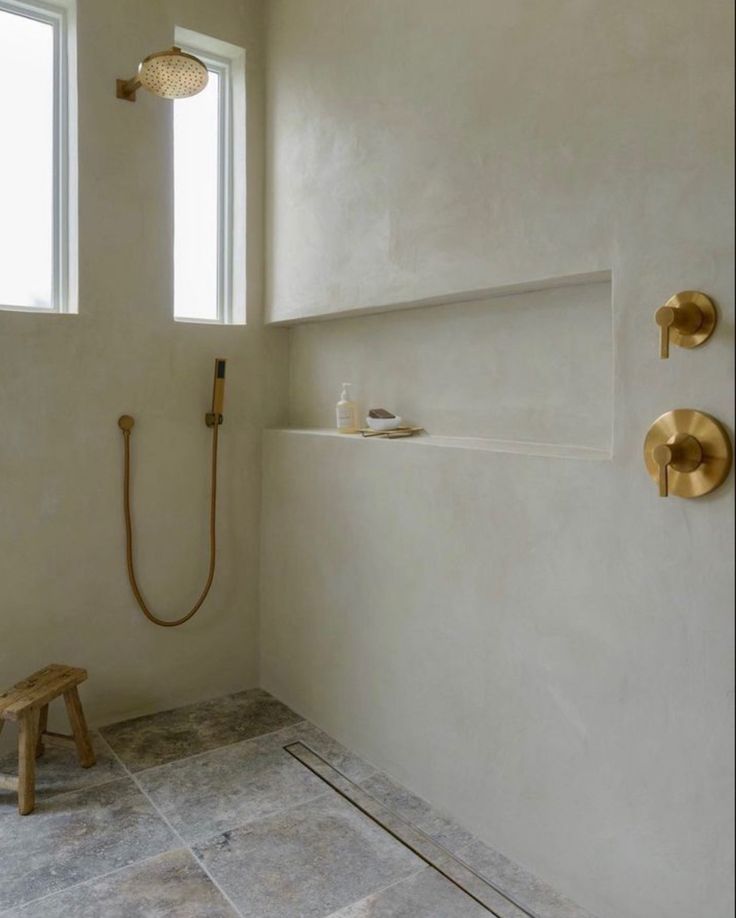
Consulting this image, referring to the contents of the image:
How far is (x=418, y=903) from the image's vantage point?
1.83 metres

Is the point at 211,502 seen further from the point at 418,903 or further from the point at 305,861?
the point at 418,903

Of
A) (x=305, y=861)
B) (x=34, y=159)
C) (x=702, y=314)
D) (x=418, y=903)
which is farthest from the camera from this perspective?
(x=34, y=159)

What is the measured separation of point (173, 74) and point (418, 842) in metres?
2.39

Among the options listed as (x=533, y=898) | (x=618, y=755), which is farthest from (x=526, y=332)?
(x=533, y=898)

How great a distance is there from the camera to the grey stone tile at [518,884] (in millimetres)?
1800

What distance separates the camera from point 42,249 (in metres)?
2.69

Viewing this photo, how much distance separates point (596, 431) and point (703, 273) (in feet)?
1.79

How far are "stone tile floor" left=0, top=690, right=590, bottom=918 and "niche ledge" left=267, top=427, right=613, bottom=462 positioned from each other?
3.49ft

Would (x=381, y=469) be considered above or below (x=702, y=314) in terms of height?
below

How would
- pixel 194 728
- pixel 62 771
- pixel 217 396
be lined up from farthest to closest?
pixel 217 396
pixel 194 728
pixel 62 771

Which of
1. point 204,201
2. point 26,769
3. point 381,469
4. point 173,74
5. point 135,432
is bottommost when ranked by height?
point 26,769

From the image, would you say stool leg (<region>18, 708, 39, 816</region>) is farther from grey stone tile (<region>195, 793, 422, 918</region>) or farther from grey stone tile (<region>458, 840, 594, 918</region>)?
grey stone tile (<region>458, 840, 594, 918</region>)

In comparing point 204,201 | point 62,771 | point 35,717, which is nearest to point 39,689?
point 35,717

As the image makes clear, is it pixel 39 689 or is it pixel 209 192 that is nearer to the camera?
pixel 39 689
